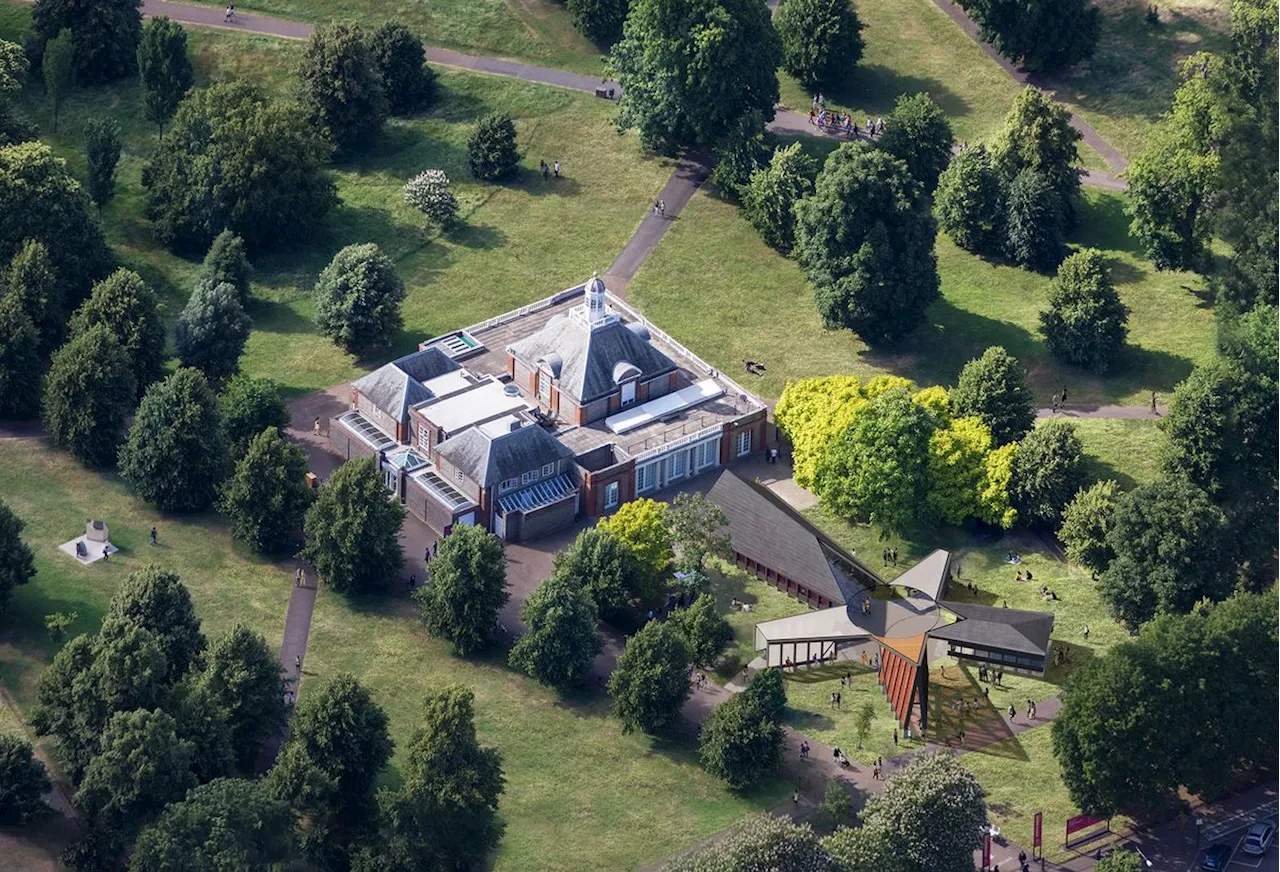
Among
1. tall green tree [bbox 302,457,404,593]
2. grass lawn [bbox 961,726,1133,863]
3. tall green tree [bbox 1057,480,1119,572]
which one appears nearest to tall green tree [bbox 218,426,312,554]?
tall green tree [bbox 302,457,404,593]

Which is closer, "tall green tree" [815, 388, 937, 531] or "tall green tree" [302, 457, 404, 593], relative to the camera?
"tall green tree" [302, 457, 404, 593]

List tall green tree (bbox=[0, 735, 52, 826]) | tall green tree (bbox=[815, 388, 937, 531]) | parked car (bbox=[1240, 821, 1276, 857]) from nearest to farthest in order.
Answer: tall green tree (bbox=[0, 735, 52, 826])
parked car (bbox=[1240, 821, 1276, 857])
tall green tree (bbox=[815, 388, 937, 531])

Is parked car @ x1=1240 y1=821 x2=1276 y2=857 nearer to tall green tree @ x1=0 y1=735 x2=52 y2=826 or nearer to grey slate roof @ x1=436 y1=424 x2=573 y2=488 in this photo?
grey slate roof @ x1=436 y1=424 x2=573 y2=488

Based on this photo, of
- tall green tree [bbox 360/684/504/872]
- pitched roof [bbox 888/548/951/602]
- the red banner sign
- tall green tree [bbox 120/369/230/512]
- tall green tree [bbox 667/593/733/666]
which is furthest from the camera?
tall green tree [bbox 120/369/230/512]

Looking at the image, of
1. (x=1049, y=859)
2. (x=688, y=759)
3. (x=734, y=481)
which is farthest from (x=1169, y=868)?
(x=734, y=481)

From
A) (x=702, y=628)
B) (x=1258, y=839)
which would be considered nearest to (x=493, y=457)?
(x=702, y=628)

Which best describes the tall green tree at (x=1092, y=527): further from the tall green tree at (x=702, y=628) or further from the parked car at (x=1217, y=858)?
the tall green tree at (x=702, y=628)

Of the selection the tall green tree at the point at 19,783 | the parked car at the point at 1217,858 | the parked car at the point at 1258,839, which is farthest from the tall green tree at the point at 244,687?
the parked car at the point at 1258,839
